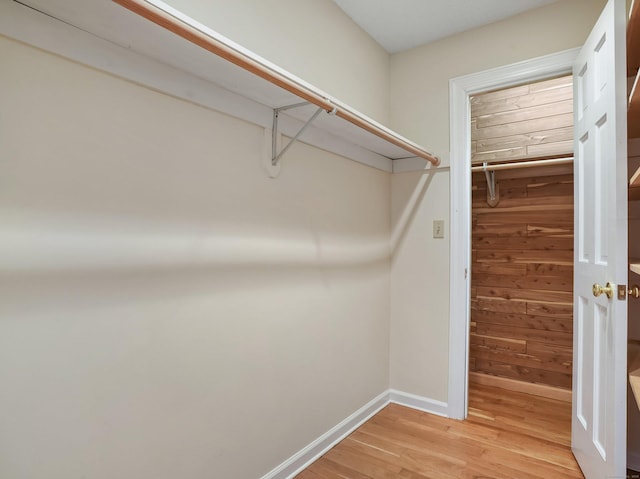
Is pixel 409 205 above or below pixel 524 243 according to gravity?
above

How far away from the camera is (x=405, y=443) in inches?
73.8

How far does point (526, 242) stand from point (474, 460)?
1.57m

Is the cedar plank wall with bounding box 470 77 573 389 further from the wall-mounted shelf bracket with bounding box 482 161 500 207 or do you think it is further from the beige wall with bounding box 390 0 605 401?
the beige wall with bounding box 390 0 605 401

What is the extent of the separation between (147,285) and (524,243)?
2539 millimetres

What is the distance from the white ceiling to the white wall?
891mm

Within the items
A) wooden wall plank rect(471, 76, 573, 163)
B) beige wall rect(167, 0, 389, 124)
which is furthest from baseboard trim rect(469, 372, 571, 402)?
beige wall rect(167, 0, 389, 124)

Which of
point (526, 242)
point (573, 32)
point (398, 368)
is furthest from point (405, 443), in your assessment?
point (573, 32)

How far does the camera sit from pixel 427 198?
228 centimetres

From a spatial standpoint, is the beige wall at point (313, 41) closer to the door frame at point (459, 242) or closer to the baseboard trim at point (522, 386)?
the door frame at point (459, 242)

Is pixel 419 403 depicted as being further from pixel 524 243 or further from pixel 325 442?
pixel 524 243

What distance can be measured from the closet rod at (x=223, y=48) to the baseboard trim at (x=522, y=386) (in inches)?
89.5

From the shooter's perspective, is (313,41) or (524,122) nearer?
(313,41)

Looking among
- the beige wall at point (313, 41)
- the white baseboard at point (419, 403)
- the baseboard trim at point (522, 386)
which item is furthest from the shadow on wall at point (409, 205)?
the baseboard trim at point (522, 386)

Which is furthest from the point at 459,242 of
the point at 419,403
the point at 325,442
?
the point at 325,442
